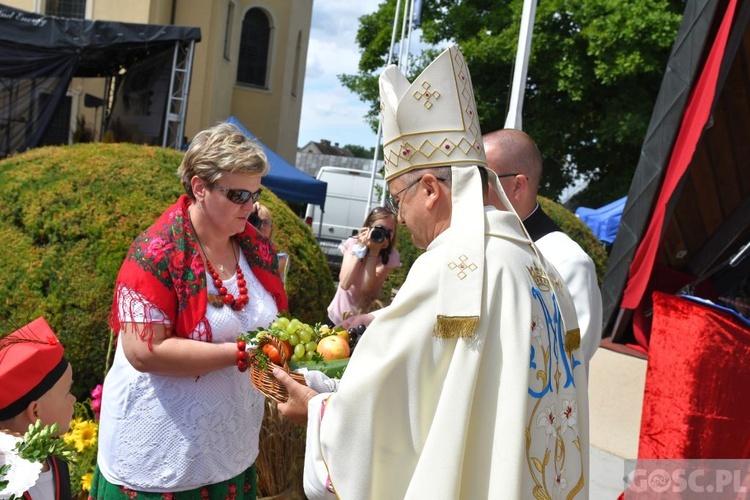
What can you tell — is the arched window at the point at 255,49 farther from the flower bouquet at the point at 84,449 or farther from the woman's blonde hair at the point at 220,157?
the woman's blonde hair at the point at 220,157

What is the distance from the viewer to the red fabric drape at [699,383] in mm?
3975

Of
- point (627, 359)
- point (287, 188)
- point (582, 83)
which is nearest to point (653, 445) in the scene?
point (627, 359)

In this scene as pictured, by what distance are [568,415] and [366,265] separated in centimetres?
388

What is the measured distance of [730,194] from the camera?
604 centimetres

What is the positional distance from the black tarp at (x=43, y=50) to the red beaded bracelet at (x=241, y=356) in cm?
1121

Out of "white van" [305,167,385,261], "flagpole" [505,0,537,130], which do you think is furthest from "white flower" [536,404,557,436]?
"white van" [305,167,385,261]

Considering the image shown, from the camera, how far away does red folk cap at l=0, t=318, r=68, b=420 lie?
7.52 feet

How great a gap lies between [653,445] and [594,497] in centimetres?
151

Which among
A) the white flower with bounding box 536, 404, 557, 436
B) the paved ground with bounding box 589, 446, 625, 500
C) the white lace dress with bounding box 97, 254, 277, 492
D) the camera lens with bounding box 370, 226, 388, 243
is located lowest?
the paved ground with bounding box 589, 446, 625, 500

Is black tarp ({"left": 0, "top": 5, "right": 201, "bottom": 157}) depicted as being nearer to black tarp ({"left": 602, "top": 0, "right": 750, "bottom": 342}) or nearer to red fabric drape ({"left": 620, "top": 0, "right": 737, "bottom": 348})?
black tarp ({"left": 602, "top": 0, "right": 750, "bottom": 342})

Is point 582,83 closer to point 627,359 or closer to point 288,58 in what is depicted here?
point 288,58

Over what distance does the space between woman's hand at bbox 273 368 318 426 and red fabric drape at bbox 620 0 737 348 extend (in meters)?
3.19

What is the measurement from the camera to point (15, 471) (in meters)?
2.04

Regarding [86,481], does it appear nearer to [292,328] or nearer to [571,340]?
[292,328]
